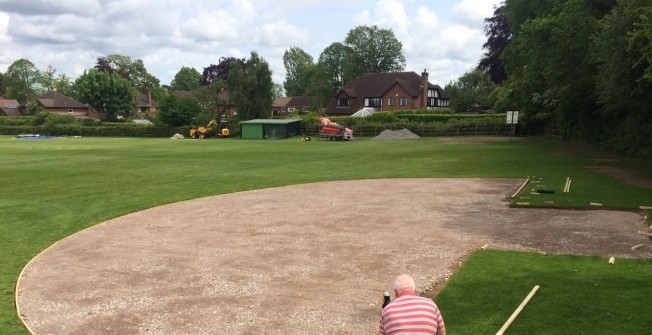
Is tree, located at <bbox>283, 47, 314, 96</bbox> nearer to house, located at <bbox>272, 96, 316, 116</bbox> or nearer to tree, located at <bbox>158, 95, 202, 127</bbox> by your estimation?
house, located at <bbox>272, 96, 316, 116</bbox>

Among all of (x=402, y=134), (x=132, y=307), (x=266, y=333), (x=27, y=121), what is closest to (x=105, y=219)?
(x=132, y=307)

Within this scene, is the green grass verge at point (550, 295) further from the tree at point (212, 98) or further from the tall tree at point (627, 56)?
the tree at point (212, 98)

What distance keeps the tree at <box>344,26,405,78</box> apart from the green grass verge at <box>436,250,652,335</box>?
111712mm

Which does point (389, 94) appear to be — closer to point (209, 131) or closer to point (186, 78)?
point (209, 131)

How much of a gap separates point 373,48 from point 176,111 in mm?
61610

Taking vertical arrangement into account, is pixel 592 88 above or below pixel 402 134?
above

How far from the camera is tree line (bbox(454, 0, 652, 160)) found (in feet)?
62.4

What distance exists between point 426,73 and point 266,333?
282 feet

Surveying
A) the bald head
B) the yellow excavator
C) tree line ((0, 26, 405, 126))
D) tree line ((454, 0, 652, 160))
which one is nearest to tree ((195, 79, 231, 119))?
tree line ((0, 26, 405, 126))

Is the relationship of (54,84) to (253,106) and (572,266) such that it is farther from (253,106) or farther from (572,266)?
(572,266)

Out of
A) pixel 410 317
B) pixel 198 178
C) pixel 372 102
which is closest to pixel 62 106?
pixel 372 102

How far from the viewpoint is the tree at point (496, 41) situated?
59.3 metres

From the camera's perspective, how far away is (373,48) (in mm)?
119375

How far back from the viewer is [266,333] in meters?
7.14
